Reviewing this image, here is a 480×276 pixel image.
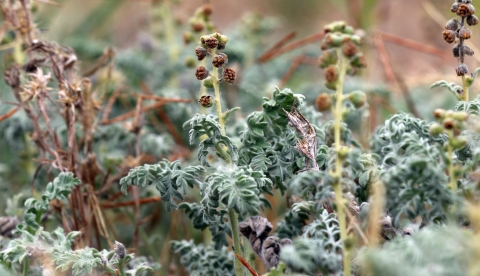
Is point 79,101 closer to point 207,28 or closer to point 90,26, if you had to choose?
point 207,28

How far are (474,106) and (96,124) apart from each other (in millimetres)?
1316

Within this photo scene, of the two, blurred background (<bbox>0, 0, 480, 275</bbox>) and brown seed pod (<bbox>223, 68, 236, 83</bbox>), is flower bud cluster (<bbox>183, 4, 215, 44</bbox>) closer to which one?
blurred background (<bbox>0, 0, 480, 275</bbox>)

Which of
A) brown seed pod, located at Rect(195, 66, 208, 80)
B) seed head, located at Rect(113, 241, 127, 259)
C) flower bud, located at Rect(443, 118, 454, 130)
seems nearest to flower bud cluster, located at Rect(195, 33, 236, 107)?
brown seed pod, located at Rect(195, 66, 208, 80)

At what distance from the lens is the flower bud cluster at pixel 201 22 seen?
84.9 inches

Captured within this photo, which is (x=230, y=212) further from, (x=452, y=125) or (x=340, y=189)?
(x=452, y=125)

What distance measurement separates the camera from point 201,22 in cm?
220

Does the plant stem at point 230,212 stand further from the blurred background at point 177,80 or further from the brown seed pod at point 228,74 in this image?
the blurred background at point 177,80

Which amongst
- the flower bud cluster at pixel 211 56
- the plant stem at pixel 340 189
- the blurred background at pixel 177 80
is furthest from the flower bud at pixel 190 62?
the plant stem at pixel 340 189

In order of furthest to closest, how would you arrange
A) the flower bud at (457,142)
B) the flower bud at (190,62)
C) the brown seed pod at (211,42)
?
the flower bud at (190,62) < the brown seed pod at (211,42) < the flower bud at (457,142)

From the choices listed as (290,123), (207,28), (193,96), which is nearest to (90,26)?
(193,96)

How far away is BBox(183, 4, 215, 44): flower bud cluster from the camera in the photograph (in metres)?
2.16

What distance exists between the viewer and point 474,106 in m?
1.38

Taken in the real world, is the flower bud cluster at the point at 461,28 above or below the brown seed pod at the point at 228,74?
above

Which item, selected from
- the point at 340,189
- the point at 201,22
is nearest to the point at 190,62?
the point at 201,22
